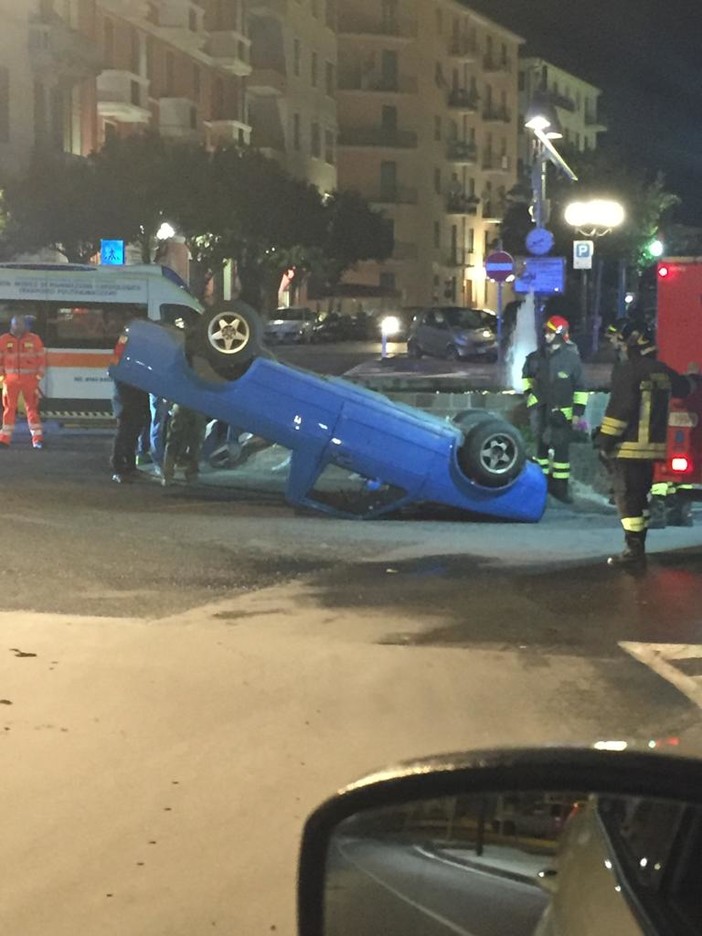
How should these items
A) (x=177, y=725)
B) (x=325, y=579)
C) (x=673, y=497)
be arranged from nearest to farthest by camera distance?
(x=177, y=725) → (x=325, y=579) → (x=673, y=497)

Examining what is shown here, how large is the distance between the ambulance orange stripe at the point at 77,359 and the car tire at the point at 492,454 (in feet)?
27.9

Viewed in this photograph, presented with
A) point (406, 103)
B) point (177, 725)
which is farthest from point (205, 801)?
point (406, 103)

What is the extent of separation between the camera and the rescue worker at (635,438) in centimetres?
1084

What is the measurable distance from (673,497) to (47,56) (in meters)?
32.1

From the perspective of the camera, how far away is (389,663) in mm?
7715

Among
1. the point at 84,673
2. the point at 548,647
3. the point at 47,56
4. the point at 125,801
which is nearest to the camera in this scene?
the point at 125,801

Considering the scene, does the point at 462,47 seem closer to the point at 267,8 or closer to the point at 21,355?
the point at 267,8

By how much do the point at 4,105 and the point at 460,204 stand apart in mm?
48642

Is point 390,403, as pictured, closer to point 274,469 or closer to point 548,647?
point 274,469

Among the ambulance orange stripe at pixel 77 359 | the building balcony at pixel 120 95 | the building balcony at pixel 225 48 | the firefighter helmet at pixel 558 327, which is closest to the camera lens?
the firefighter helmet at pixel 558 327

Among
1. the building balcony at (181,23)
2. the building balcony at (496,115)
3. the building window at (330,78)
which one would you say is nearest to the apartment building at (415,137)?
the building balcony at (496,115)

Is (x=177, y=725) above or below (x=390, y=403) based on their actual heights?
below

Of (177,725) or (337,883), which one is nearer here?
(337,883)

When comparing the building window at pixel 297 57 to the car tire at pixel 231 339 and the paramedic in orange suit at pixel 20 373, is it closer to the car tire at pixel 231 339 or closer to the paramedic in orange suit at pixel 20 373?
the paramedic in orange suit at pixel 20 373
